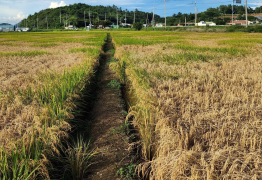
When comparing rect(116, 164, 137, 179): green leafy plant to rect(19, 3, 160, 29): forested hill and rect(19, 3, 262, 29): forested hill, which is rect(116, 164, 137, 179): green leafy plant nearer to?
rect(19, 3, 160, 29): forested hill

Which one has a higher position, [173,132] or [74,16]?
[74,16]

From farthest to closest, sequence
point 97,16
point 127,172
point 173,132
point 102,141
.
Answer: point 97,16 → point 102,141 → point 173,132 → point 127,172

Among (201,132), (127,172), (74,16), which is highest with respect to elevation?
(74,16)

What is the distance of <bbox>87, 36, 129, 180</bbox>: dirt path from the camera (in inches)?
70.8

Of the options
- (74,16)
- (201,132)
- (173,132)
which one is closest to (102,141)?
(173,132)

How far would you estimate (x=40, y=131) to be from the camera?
1894mm

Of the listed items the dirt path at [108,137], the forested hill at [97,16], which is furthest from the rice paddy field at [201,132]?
the forested hill at [97,16]

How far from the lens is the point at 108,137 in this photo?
2.32 metres

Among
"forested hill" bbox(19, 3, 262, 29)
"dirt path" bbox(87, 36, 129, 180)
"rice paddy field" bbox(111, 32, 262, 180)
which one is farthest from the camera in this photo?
"forested hill" bbox(19, 3, 262, 29)

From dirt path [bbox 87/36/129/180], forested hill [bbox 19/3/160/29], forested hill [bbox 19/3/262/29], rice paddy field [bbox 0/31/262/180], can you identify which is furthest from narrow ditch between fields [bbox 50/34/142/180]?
forested hill [bbox 19/3/262/29]

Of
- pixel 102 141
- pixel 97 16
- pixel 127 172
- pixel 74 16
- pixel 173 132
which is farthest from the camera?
pixel 97 16

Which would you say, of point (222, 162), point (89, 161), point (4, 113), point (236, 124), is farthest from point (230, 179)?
point (4, 113)

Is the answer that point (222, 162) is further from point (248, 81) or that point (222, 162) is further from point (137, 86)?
point (248, 81)

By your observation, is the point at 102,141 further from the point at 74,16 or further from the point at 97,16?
the point at 97,16
